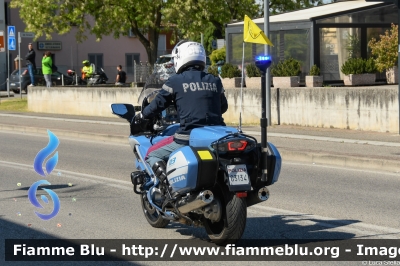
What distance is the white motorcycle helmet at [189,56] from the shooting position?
7688 millimetres

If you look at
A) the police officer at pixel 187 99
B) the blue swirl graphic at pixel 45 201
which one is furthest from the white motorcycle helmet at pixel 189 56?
the blue swirl graphic at pixel 45 201

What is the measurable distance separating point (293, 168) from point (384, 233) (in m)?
5.93

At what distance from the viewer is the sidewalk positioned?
1406 cm

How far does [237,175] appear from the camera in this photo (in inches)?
274

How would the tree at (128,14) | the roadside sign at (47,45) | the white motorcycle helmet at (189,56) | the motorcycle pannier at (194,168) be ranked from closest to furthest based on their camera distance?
the motorcycle pannier at (194,168), the white motorcycle helmet at (189,56), the tree at (128,14), the roadside sign at (47,45)

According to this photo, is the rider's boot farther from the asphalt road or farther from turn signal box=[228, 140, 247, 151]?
turn signal box=[228, 140, 247, 151]

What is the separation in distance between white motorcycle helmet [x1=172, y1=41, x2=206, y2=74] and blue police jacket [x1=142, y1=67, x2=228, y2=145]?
0.25 ft

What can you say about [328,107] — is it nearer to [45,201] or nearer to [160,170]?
[45,201]

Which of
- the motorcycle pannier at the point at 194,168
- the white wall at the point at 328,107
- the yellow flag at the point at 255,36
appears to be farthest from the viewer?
the white wall at the point at 328,107

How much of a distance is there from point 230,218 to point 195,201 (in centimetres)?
33

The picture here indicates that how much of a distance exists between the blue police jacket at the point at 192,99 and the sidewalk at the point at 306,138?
6.44 meters

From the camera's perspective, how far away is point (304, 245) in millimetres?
7480

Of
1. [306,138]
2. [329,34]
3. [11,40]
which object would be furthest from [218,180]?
[11,40]

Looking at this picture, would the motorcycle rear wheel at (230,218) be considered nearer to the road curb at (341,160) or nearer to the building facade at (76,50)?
the road curb at (341,160)
